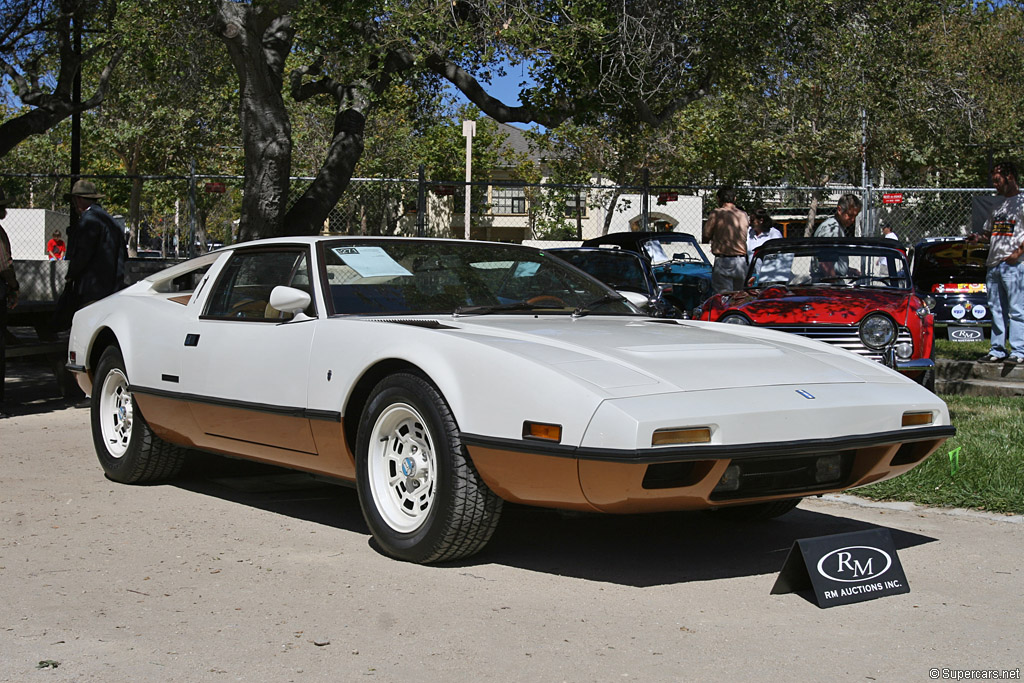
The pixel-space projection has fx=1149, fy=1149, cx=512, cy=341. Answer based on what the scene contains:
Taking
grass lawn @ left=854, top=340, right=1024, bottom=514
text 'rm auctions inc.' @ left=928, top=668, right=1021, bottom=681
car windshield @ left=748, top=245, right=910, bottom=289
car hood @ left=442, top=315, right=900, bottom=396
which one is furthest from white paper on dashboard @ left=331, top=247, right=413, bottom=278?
car windshield @ left=748, top=245, right=910, bottom=289

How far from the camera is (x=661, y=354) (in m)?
4.61

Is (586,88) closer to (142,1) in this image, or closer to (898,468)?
(142,1)

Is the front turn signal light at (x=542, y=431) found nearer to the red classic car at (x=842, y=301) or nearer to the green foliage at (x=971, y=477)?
the green foliage at (x=971, y=477)

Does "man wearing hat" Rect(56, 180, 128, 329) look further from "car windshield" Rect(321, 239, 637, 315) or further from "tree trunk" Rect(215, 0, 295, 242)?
"car windshield" Rect(321, 239, 637, 315)

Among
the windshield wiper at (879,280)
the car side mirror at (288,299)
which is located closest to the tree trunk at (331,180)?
the windshield wiper at (879,280)

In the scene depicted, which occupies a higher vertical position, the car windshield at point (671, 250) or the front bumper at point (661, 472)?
the car windshield at point (671, 250)

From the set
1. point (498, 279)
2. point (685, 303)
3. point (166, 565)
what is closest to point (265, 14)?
point (685, 303)

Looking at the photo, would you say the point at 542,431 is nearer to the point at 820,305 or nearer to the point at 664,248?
the point at 820,305

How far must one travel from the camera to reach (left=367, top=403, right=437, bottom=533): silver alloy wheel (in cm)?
467

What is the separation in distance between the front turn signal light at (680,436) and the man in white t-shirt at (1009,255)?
7025 millimetres

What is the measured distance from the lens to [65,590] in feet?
14.4

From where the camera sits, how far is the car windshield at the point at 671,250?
16062 mm

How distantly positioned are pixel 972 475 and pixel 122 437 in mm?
4843

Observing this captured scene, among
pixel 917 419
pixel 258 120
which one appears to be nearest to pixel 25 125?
pixel 258 120
